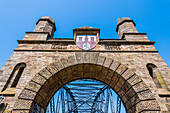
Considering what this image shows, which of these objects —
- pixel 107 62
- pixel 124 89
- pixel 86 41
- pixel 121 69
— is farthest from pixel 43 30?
pixel 124 89

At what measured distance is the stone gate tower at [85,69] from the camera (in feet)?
16.7

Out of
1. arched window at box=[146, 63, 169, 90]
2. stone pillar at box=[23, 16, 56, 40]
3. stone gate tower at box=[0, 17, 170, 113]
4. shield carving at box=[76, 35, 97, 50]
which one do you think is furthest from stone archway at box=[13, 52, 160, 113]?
stone pillar at box=[23, 16, 56, 40]

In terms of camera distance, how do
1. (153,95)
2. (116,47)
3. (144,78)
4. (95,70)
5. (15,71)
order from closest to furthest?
(153,95) < (144,78) < (15,71) < (95,70) < (116,47)

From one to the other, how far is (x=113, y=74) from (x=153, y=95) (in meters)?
2.09

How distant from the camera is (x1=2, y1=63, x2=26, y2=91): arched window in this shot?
18.8 feet

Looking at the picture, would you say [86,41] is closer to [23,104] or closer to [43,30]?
[43,30]

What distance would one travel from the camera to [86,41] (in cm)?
739

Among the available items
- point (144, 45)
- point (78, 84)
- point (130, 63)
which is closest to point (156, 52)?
point (144, 45)

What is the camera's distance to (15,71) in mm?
6184

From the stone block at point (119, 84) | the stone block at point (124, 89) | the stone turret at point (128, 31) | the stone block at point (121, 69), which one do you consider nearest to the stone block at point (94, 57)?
the stone block at point (121, 69)

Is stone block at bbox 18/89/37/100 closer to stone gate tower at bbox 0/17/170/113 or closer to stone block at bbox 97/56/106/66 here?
stone gate tower at bbox 0/17/170/113

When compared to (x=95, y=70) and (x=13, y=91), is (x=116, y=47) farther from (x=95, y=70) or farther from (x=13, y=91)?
(x=13, y=91)

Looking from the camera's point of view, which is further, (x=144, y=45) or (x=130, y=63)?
(x=144, y=45)

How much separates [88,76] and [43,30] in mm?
5191
